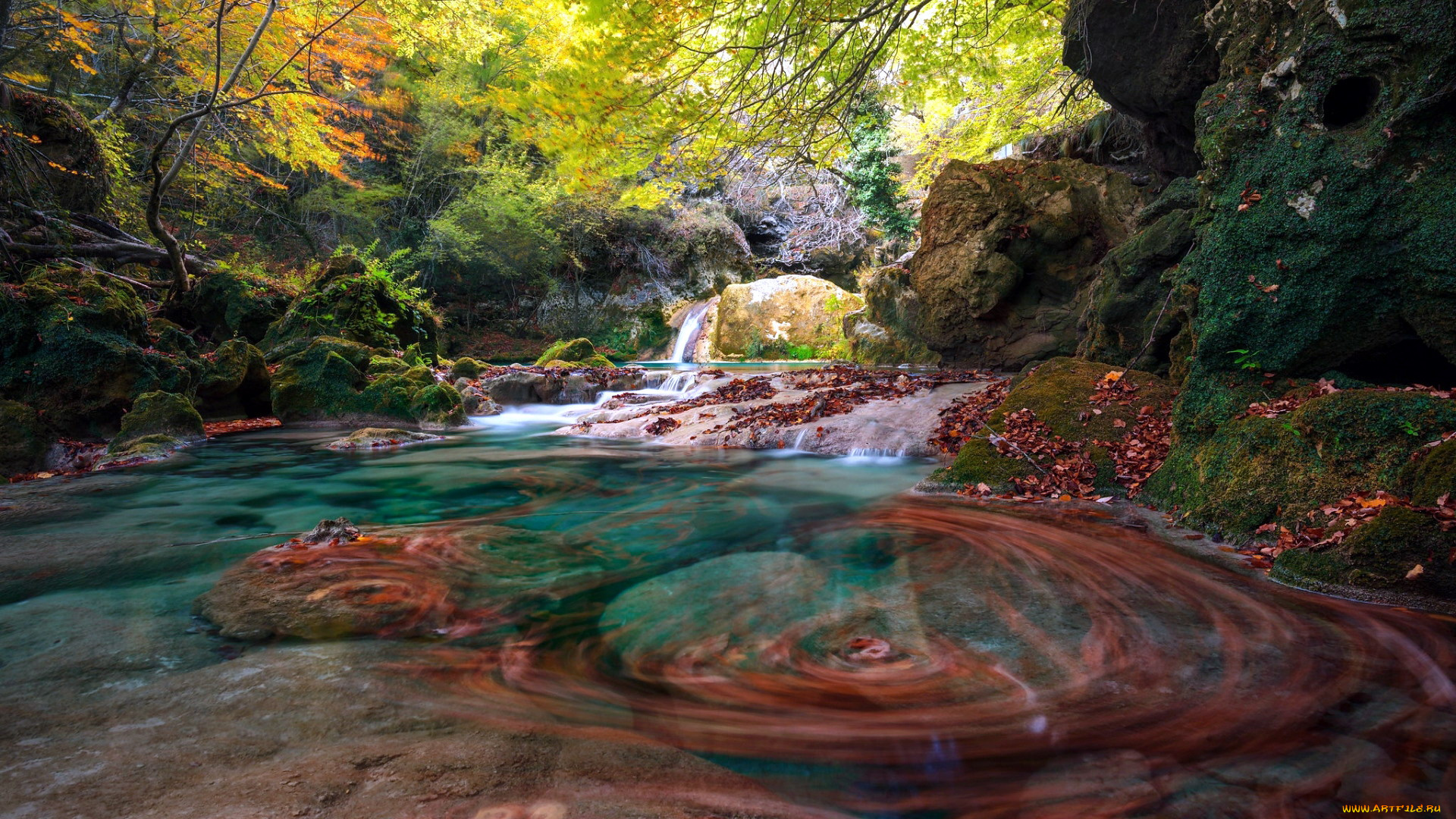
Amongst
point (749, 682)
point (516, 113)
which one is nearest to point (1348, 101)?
point (749, 682)

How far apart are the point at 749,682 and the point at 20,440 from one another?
8.12 meters

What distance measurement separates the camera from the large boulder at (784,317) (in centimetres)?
2067

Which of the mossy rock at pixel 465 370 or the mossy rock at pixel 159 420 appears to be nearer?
the mossy rock at pixel 159 420

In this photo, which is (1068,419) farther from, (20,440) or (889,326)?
(20,440)

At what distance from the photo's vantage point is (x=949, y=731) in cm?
173

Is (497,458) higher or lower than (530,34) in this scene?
lower

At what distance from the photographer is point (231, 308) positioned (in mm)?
11008

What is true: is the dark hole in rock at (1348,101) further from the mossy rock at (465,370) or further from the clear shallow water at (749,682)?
the mossy rock at (465,370)

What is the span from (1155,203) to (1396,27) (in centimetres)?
367

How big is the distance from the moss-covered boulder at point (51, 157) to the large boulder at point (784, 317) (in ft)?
51.8

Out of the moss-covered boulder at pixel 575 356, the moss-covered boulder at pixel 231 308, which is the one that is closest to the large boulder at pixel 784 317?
the moss-covered boulder at pixel 575 356

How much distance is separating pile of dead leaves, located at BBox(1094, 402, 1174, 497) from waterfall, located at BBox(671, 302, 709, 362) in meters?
19.3

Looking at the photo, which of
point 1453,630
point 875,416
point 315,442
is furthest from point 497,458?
point 1453,630

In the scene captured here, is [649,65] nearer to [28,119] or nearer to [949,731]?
[949,731]
